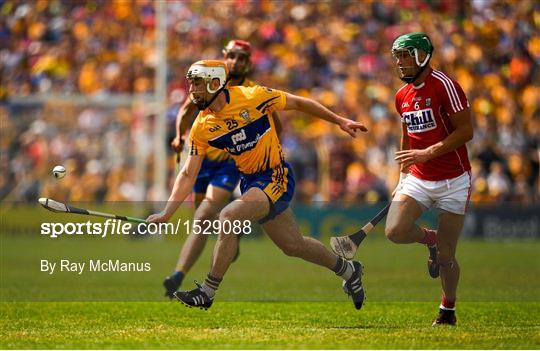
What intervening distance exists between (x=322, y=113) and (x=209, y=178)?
3.23 metres

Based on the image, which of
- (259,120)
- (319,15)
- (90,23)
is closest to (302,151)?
(319,15)

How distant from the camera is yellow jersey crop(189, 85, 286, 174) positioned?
380 inches

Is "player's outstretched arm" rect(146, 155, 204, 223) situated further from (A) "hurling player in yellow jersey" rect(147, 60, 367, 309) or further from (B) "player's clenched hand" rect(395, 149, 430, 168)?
(B) "player's clenched hand" rect(395, 149, 430, 168)

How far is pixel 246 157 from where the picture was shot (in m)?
9.87

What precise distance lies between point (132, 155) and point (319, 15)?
5734mm

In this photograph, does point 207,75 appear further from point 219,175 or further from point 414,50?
point 219,175

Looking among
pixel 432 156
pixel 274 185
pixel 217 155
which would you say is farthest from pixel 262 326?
pixel 217 155

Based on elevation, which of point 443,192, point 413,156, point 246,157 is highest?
point 413,156

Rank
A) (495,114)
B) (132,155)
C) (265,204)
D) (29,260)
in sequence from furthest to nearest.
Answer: (132,155) → (495,114) → (29,260) → (265,204)

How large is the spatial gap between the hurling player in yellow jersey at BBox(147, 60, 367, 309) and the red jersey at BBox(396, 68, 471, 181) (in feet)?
1.55

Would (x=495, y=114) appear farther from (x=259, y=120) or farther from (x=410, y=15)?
(x=259, y=120)

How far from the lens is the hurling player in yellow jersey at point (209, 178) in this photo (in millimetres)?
11805

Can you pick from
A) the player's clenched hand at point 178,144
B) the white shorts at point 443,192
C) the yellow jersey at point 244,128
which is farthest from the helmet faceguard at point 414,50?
the player's clenched hand at point 178,144

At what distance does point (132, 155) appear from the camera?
2569 cm
